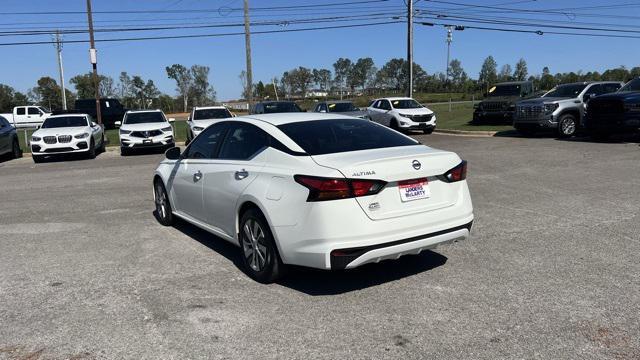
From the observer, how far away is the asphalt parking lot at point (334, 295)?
3666 mm

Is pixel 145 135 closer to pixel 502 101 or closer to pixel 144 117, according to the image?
pixel 144 117

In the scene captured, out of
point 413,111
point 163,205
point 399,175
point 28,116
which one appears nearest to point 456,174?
point 399,175

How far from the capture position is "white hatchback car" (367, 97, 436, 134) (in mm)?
22672

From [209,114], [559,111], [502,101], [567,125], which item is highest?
[502,101]

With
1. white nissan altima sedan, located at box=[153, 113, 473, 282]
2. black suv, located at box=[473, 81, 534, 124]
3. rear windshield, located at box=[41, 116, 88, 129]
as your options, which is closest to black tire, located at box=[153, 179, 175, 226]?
white nissan altima sedan, located at box=[153, 113, 473, 282]

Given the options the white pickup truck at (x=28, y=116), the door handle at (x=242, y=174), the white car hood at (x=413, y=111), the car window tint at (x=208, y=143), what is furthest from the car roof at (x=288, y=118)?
the white pickup truck at (x=28, y=116)

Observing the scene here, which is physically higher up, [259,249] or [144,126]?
[144,126]

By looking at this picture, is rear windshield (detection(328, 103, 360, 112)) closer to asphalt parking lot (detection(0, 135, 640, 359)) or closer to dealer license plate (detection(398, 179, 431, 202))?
asphalt parking lot (detection(0, 135, 640, 359))

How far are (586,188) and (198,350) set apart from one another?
25.5 feet

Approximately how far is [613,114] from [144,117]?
51.5 feet

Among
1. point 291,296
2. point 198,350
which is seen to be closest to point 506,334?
point 291,296

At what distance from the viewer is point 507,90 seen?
81.8 ft

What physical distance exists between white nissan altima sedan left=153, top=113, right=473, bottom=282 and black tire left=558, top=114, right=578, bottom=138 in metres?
14.6

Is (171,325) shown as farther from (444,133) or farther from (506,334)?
(444,133)
